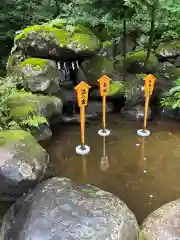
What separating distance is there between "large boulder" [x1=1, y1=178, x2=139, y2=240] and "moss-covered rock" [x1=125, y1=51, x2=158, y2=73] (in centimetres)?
499

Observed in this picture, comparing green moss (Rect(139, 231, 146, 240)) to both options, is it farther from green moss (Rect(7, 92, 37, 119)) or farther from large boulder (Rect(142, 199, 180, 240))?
green moss (Rect(7, 92, 37, 119))

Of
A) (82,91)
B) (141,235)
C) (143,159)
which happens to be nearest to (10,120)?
(82,91)

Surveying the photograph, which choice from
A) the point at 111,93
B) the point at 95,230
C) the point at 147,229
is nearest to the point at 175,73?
the point at 111,93

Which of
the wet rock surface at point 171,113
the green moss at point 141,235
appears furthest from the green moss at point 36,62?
the green moss at point 141,235

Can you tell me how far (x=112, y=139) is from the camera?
21.6ft

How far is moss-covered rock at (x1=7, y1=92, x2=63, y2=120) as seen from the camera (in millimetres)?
6266

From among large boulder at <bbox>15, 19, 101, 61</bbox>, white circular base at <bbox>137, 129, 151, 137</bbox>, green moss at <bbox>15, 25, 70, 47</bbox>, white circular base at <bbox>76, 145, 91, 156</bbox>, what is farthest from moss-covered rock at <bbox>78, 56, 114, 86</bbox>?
white circular base at <bbox>76, 145, 91, 156</bbox>

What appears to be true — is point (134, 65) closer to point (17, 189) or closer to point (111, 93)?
point (111, 93)

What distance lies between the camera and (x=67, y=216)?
357cm

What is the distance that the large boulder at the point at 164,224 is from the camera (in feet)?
12.7

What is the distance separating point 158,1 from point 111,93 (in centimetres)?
243

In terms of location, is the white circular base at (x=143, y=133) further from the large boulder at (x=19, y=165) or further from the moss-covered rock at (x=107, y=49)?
the moss-covered rock at (x=107, y=49)

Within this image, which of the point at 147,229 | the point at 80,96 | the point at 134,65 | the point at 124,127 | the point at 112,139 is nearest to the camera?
the point at 147,229

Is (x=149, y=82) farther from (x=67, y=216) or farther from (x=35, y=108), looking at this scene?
(x=67, y=216)
